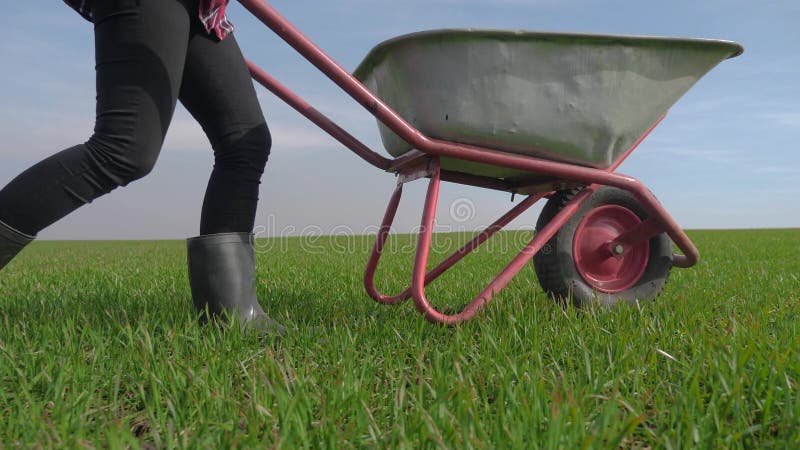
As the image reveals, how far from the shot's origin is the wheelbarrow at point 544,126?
2.02 m

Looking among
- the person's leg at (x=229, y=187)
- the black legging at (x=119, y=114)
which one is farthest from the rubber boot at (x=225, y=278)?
the black legging at (x=119, y=114)

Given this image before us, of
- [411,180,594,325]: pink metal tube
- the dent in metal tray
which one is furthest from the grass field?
the dent in metal tray

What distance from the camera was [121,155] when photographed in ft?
5.33

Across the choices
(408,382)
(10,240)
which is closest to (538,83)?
(408,382)

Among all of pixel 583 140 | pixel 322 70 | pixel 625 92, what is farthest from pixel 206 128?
pixel 625 92

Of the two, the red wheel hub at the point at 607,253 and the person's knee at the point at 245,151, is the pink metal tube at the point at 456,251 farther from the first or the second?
the person's knee at the point at 245,151

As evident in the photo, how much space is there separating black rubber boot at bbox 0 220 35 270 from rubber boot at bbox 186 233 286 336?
473 mm

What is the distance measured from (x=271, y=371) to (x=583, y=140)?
140cm

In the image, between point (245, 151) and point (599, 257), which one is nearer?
point (245, 151)

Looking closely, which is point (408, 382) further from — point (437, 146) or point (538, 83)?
point (538, 83)

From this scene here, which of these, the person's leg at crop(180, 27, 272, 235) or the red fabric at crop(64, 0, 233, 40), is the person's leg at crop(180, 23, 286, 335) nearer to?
the person's leg at crop(180, 27, 272, 235)

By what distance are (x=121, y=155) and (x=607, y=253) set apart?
5.96 ft

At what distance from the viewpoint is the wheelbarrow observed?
2.02 metres

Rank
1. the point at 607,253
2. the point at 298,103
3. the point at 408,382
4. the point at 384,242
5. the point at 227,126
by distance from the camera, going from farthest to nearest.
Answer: the point at 384,242, the point at 607,253, the point at 298,103, the point at 227,126, the point at 408,382
